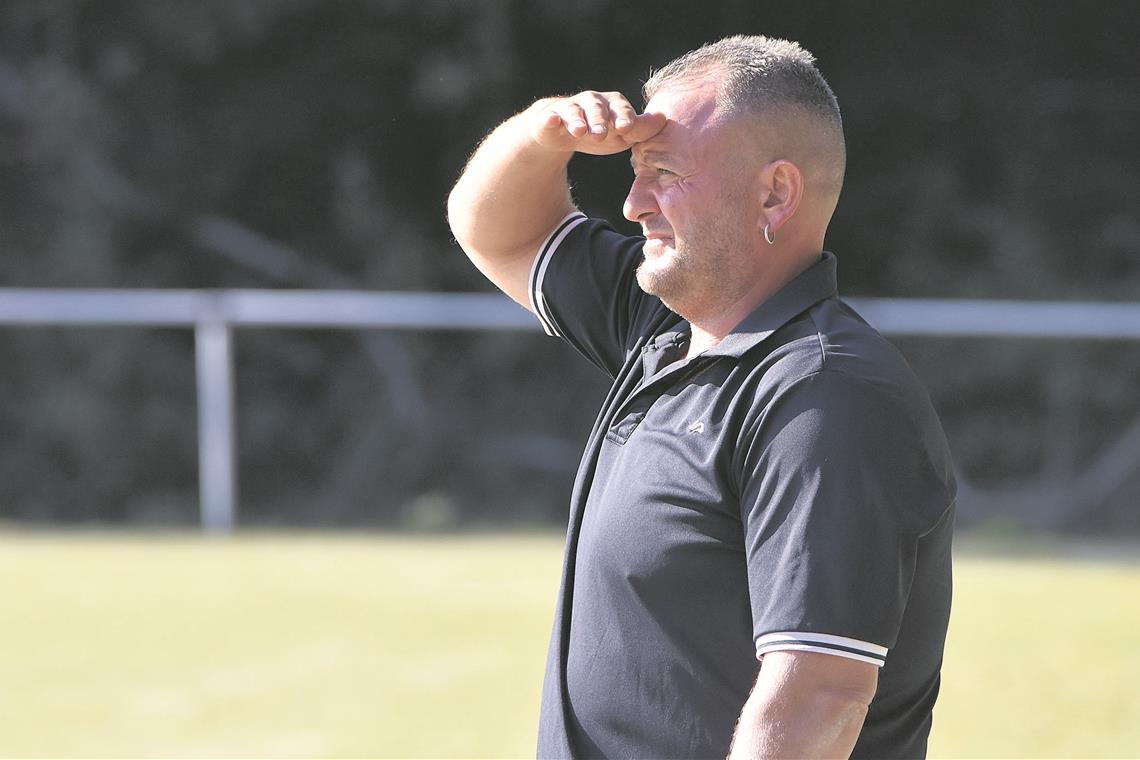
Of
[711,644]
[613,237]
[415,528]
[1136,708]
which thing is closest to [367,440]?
[415,528]

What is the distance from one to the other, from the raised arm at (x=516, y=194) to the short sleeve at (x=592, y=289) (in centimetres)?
6

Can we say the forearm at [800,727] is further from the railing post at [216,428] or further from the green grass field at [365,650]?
the railing post at [216,428]

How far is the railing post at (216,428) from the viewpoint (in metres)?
7.67

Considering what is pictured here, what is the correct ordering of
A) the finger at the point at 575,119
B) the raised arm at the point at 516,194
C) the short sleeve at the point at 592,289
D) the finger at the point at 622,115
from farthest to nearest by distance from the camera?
the short sleeve at the point at 592,289 < the raised arm at the point at 516,194 < the finger at the point at 575,119 < the finger at the point at 622,115

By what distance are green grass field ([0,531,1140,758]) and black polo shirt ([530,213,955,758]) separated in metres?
2.17

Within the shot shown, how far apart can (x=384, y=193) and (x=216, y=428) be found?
289cm

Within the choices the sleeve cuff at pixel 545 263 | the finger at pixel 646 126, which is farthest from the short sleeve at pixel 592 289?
the finger at pixel 646 126

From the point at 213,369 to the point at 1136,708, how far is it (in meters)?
5.26

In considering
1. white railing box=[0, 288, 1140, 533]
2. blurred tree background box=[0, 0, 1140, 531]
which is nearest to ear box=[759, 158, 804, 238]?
white railing box=[0, 288, 1140, 533]

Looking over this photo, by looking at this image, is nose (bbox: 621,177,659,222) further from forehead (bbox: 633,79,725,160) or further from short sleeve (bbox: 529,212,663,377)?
short sleeve (bbox: 529,212,663,377)

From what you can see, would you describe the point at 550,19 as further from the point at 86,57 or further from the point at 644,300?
the point at 644,300

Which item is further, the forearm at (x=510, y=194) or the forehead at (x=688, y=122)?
the forearm at (x=510, y=194)

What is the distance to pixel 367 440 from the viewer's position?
9203 millimetres

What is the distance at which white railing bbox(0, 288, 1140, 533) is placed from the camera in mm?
7336
